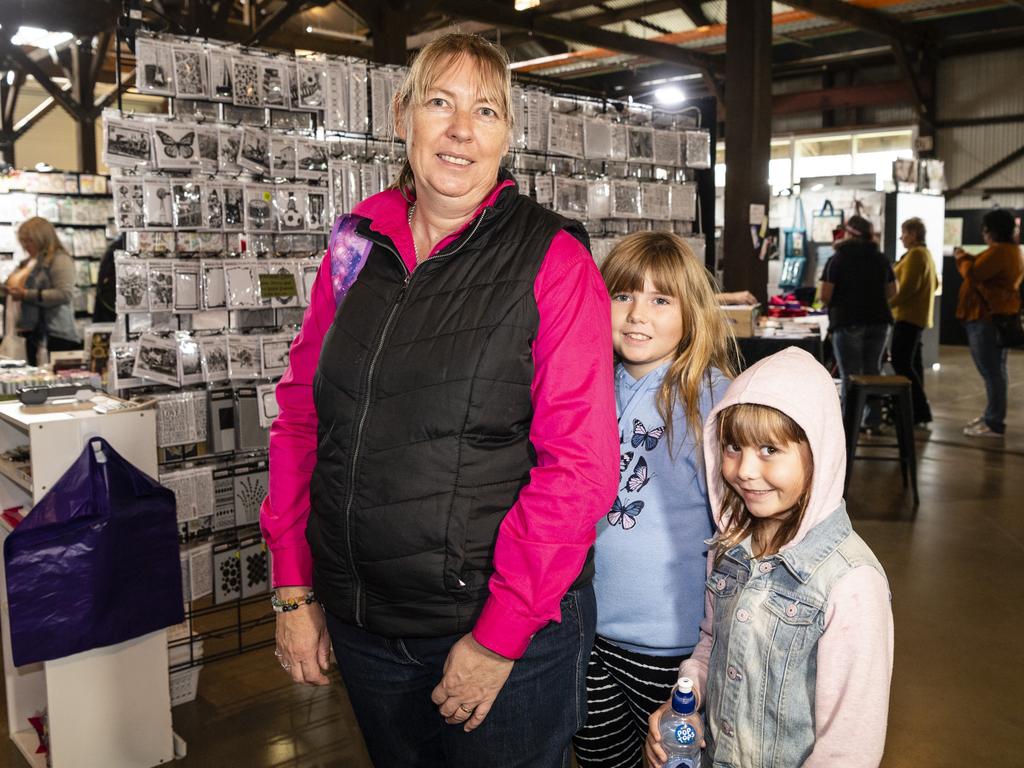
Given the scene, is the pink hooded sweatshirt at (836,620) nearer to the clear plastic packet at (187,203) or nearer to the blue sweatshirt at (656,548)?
the blue sweatshirt at (656,548)

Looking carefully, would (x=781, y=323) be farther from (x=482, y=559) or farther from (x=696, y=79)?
(x=696, y=79)

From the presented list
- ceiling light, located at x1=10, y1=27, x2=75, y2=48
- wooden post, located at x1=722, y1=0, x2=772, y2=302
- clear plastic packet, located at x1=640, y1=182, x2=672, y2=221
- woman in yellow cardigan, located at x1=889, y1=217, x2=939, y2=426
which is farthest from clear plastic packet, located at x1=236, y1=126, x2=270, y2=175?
ceiling light, located at x1=10, y1=27, x2=75, y2=48

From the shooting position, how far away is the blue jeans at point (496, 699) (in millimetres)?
1339

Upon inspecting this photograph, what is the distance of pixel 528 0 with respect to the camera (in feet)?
22.6

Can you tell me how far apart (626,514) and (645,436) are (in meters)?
0.15

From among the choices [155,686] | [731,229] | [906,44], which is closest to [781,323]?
[731,229]

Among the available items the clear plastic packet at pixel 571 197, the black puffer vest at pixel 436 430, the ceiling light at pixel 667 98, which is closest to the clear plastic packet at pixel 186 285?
the clear plastic packet at pixel 571 197

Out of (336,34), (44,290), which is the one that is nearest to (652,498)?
(44,290)

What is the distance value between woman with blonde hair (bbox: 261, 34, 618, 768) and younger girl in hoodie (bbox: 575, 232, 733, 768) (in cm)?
23

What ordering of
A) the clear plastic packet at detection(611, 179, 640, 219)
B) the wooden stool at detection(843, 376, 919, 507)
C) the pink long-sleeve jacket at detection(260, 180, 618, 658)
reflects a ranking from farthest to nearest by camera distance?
the wooden stool at detection(843, 376, 919, 507) < the clear plastic packet at detection(611, 179, 640, 219) < the pink long-sleeve jacket at detection(260, 180, 618, 658)

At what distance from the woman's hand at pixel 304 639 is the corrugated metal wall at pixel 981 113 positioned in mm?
14429

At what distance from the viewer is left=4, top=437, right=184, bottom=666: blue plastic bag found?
2.19 metres

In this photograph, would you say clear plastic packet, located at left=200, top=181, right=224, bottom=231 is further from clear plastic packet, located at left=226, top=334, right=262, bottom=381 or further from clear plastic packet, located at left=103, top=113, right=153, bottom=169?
clear plastic packet, located at left=226, top=334, right=262, bottom=381

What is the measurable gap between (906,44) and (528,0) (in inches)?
332
